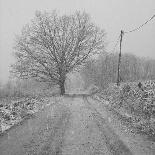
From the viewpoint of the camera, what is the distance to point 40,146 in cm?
721

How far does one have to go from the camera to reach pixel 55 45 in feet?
111

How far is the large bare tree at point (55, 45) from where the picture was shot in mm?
32375

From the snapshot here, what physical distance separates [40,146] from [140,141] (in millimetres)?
3561

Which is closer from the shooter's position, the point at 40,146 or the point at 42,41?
the point at 40,146

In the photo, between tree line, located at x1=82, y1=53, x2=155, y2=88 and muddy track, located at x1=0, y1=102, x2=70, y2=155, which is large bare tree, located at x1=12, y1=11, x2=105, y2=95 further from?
muddy track, located at x1=0, y1=102, x2=70, y2=155

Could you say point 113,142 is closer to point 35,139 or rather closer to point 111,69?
point 35,139

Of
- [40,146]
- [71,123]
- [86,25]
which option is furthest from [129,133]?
[86,25]

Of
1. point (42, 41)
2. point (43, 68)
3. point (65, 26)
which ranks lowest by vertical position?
point (43, 68)

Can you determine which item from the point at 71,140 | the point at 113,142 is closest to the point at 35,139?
the point at 71,140

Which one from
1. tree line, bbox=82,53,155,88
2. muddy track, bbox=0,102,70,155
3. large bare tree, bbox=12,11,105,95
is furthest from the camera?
tree line, bbox=82,53,155,88

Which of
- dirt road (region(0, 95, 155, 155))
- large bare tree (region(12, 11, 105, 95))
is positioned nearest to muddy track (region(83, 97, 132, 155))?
dirt road (region(0, 95, 155, 155))

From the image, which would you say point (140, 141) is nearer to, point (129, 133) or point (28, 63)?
point (129, 133)

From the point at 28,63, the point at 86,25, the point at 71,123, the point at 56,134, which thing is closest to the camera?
the point at 56,134

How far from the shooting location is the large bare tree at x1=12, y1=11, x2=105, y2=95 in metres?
32.4
